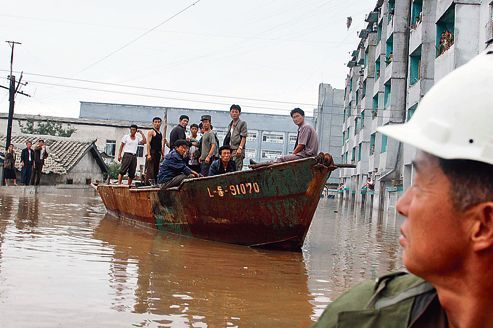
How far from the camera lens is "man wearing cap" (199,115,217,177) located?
11602 millimetres

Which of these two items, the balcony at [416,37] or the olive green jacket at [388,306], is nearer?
→ the olive green jacket at [388,306]

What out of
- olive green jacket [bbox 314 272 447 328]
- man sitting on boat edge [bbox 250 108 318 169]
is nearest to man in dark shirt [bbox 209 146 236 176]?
man sitting on boat edge [bbox 250 108 318 169]

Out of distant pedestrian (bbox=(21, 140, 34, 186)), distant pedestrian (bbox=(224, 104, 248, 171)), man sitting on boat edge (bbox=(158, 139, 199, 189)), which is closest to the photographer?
man sitting on boat edge (bbox=(158, 139, 199, 189))

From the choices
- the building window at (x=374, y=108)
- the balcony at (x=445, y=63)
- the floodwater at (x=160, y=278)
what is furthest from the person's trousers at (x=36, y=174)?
the building window at (x=374, y=108)

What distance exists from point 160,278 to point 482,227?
18.0ft

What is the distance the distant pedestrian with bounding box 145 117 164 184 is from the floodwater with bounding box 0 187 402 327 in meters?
2.14

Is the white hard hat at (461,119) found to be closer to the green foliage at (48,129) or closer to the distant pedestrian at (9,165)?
the distant pedestrian at (9,165)

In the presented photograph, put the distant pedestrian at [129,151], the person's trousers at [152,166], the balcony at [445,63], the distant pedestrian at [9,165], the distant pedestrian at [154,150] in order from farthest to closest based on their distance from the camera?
the distant pedestrian at [9,165], the balcony at [445,63], the distant pedestrian at [129,151], the person's trousers at [152,166], the distant pedestrian at [154,150]

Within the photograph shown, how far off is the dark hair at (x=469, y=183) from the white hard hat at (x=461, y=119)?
0.13 ft

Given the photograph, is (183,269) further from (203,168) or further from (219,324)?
(203,168)

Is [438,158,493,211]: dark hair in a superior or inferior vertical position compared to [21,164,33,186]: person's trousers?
superior

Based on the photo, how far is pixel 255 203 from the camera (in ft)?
30.2

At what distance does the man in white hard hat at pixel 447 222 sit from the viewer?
1.13 m

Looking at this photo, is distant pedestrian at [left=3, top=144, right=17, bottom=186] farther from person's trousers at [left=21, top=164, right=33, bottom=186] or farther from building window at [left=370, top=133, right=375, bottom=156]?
building window at [left=370, top=133, right=375, bottom=156]
